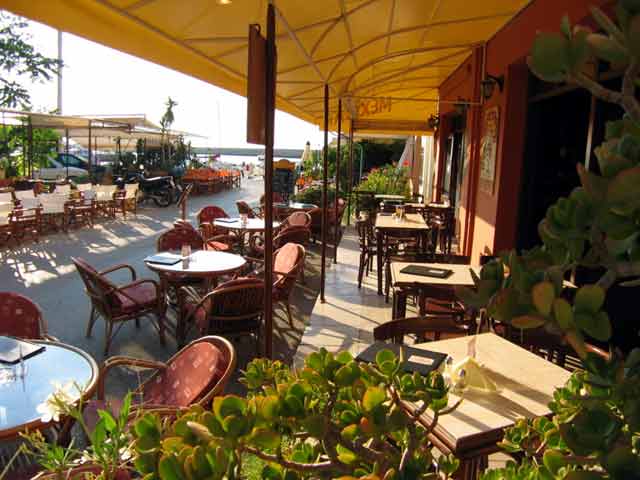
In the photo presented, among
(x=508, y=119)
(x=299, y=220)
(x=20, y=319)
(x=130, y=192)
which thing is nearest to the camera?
(x=20, y=319)

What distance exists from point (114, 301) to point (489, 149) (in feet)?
14.8

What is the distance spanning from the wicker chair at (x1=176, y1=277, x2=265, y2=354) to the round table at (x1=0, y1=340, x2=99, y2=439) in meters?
1.53

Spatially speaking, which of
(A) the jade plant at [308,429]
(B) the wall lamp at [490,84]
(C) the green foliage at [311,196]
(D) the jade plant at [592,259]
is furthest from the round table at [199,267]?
(C) the green foliage at [311,196]

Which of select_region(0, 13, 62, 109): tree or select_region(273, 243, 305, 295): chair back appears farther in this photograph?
select_region(0, 13, 62, 109): tree

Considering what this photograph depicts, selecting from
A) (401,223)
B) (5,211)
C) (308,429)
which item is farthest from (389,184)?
(308,429)

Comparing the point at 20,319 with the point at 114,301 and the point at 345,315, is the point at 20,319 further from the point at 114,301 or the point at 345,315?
the point at 345,315

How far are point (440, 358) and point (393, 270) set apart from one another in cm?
196

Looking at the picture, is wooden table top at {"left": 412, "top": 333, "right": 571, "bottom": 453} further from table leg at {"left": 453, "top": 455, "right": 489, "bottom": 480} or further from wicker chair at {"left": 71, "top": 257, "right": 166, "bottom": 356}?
wicker chair at {"left": 71, "top": 257, "right": 166, "bottom": 356}

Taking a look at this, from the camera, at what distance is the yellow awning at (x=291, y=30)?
3125mm

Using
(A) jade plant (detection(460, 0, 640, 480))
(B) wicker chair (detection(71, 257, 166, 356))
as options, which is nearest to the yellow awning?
(B) wicker chair (detection(71, 257, 166, 356))

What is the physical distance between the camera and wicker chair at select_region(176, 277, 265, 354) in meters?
4.27

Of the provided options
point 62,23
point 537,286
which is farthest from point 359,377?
point 62,23

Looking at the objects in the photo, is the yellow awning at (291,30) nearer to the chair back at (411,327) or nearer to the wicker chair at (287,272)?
the wicker chair at (287,272)

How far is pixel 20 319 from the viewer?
332 centimetres
